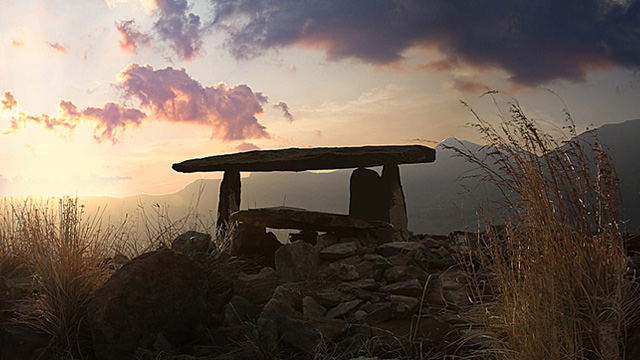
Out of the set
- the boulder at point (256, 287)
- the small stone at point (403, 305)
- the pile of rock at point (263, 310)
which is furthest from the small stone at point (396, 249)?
the boulder at point (256, 287)

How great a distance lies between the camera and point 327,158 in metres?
7.46

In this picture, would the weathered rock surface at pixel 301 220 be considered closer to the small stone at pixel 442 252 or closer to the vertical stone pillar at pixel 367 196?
the small stone at pixel 442 252

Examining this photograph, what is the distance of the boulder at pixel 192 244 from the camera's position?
16.4 ft

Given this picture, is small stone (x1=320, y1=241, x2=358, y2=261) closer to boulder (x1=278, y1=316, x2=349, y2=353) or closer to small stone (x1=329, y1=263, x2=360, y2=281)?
small stone (x1=329, y1=263, x2=360, y2=281)

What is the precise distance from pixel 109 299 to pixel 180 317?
0.54 metres

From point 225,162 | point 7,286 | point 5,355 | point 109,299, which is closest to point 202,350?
point 109,299

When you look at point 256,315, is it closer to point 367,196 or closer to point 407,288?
point 407,288

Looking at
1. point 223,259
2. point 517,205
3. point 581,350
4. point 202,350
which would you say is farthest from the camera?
point 223,259

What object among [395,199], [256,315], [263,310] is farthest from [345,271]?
[395,199]

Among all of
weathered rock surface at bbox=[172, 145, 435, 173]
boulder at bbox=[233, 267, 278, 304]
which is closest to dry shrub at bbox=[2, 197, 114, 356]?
boulder at bbox=[233, 267, 278, 304]

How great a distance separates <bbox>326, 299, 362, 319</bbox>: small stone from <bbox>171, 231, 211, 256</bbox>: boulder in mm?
1480

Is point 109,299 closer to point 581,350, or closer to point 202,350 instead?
point 202,350

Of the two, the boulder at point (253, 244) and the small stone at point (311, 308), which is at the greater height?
the boulder at point (253, 244)

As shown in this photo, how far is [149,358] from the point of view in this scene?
367 cm
